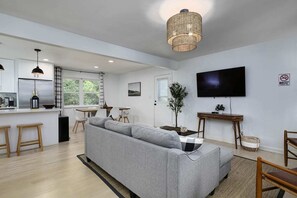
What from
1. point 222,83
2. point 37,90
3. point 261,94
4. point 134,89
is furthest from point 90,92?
point 261,94

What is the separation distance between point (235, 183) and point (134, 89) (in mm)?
5306

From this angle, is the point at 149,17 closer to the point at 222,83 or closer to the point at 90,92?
the point at 222,83

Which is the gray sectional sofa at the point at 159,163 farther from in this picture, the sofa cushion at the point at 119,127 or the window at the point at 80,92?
the window at the point at 80,92

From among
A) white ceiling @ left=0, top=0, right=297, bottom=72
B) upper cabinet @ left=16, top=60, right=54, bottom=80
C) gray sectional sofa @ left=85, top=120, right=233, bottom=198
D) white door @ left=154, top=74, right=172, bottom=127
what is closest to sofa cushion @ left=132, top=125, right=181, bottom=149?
gray sectional sofa @ left=85, top=120, right=233, bottom=198

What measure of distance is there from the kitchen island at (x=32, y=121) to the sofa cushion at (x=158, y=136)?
2.87m

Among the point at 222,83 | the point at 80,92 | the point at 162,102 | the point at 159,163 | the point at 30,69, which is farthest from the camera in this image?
the point at 80,92

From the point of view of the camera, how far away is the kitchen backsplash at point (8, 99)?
4.57 meters

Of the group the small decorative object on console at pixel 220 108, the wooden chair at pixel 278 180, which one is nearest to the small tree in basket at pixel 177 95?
the small decorative object on console at pixel 220 108

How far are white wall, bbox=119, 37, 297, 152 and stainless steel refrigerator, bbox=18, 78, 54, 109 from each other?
188 inches

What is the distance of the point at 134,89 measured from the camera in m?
6.73

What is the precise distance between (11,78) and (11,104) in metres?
0.80

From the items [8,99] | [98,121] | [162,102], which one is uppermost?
[8,99]

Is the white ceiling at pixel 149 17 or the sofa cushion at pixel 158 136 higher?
the white ceiling at pixel 149 17

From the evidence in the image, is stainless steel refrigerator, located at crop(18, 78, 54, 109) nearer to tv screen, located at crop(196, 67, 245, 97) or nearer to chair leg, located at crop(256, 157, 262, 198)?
tv screen, located at crop(196, 67, 245, 97)
